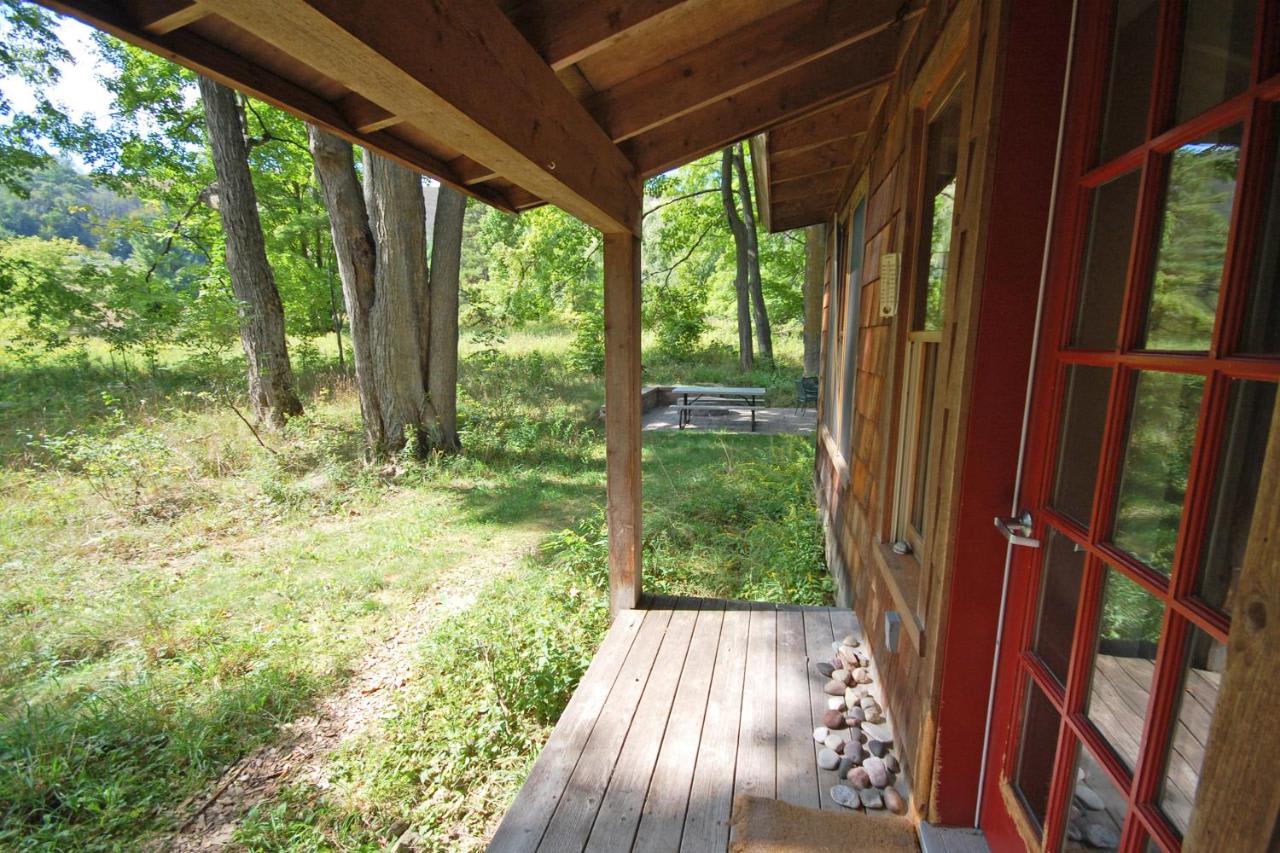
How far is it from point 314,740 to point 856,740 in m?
2.44

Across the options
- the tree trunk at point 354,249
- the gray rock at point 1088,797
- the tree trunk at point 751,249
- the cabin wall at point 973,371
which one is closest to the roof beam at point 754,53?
the cabin wall at point 973,371

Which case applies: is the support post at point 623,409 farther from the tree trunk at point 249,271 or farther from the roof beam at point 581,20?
the tree trunk at point 249,271

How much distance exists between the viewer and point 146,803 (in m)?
2.29

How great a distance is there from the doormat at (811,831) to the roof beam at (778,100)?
103 inches

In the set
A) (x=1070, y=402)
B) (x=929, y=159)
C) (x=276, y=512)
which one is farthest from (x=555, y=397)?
(x=1070, y=402)

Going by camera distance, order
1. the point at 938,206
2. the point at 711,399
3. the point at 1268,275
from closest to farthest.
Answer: the point at 1268,275 < the point at 938,206 < the point at 711,399

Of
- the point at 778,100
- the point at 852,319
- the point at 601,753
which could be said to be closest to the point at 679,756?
the point at 601,753

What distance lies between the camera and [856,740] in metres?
2.08

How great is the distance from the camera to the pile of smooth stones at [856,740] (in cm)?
185

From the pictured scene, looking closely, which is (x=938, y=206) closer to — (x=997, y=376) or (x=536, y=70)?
(x=997, y=376)

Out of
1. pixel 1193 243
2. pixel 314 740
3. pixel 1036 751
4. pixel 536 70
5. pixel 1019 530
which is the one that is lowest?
pixel 314 740

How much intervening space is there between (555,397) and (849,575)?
7914mm

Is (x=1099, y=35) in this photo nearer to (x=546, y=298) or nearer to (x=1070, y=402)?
(x=1070, y=402)

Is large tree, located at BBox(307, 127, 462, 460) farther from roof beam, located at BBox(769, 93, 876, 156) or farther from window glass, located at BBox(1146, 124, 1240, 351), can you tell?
window glass, located at BBox(1146, 124, 1240, 351)
